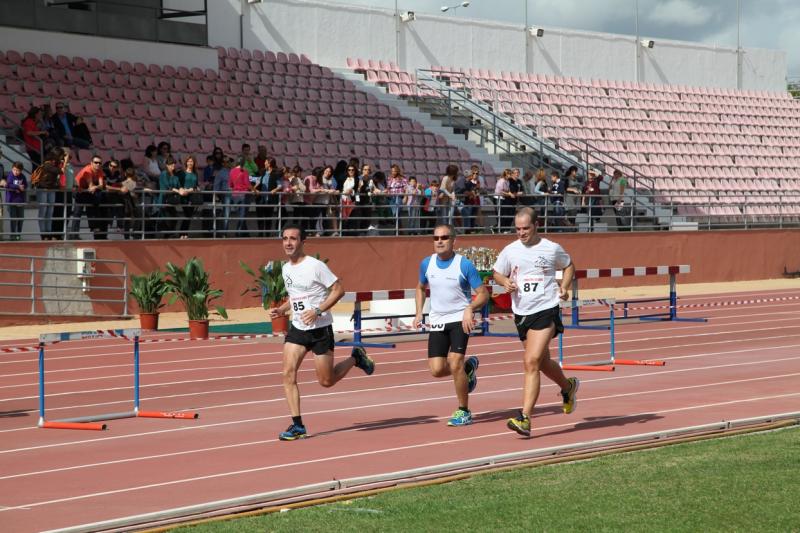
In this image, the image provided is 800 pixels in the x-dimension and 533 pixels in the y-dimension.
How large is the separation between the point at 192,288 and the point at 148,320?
4.19ft

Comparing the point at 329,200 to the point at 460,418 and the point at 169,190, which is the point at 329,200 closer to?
the point at 169,190

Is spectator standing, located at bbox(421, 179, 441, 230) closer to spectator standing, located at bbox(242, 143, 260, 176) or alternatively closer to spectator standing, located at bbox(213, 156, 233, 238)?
spectator standing, located at bbox(242, 143, 260, 176)

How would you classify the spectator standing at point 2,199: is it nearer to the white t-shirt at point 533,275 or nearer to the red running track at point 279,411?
the red running track at point 279,411

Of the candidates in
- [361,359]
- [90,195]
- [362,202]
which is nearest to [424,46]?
[362,202]

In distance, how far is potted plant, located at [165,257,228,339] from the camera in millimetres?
21875

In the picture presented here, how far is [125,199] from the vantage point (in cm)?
2522

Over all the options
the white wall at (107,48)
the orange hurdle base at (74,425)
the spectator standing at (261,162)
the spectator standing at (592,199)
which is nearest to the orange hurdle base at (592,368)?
the orange hurdle base at (74,425)

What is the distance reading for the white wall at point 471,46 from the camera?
127ft

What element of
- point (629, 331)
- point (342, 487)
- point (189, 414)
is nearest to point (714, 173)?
point (629, 331)

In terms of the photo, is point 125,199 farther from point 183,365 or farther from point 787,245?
point 787,245

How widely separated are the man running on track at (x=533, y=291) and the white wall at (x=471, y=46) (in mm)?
25978

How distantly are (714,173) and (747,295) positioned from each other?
12965 millimetres

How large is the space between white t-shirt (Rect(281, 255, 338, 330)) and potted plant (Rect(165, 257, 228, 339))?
32.5 feet

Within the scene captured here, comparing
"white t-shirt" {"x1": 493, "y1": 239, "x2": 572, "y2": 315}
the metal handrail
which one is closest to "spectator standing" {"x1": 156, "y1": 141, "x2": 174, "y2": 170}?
the metal handrail
